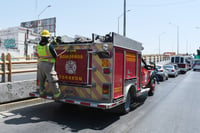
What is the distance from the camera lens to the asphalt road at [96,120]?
477 cm

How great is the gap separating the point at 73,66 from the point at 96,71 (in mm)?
806

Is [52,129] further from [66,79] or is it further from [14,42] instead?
[14,42]

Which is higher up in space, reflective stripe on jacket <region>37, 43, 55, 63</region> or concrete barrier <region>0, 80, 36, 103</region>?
reflective stripe on jacket <region>37, 43, 55, 63</region>

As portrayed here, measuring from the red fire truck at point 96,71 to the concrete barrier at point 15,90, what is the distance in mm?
1089

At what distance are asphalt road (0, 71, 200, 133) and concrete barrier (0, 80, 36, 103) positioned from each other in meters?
0.46

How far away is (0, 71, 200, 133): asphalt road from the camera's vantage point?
477cm

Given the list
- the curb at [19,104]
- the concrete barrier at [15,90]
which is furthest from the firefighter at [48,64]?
the curb at [19,104]

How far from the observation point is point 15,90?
6465 mm

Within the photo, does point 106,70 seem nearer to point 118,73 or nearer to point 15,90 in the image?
point 118,73

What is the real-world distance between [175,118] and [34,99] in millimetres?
4896

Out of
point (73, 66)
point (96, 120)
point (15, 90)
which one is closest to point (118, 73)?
point (73, 66)

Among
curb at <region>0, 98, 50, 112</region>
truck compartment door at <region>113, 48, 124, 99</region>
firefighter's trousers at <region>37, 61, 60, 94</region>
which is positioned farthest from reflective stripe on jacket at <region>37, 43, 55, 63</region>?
curb at <region>0, 98, 50, 112</region>

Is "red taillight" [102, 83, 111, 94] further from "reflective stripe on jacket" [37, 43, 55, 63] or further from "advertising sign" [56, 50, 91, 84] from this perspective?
"reflective stripe on jacket" [37, 43, 55, 63]

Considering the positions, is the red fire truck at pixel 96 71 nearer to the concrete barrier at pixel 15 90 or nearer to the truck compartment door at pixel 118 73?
the truck compartment door at pixel 118 73
